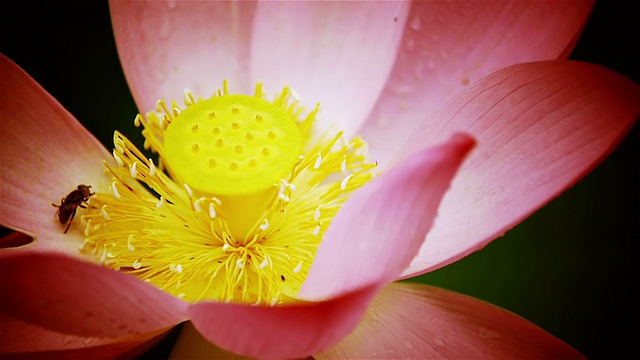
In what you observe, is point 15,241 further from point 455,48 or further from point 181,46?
point 455,48

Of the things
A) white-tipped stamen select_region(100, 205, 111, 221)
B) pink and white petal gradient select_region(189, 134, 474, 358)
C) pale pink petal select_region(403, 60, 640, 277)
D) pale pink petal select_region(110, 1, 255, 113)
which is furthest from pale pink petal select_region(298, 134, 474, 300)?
pale pink petal select_region(110, 1, 255, 113)

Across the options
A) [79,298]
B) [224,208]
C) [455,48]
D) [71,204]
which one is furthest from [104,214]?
[455,48]

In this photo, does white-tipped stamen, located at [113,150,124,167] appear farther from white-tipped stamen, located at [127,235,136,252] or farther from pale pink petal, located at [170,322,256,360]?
pale pink petal, located at [170,322,256,360]

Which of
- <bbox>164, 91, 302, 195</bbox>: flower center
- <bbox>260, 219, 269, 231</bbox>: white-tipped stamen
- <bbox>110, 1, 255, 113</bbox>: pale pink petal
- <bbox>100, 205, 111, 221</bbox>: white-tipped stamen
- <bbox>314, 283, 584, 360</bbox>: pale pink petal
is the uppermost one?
<bbox>110, 1, 255, 113</bbox>: pale pink petal

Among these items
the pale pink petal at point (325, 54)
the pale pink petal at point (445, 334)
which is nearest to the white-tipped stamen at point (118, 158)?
the pale pink petal at point (325, 54)

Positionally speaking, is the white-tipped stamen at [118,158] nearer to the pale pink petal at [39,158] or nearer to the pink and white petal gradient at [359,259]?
the pale pink petal at [39,158]

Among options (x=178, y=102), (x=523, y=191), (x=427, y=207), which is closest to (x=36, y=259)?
(x=427, y=207)
